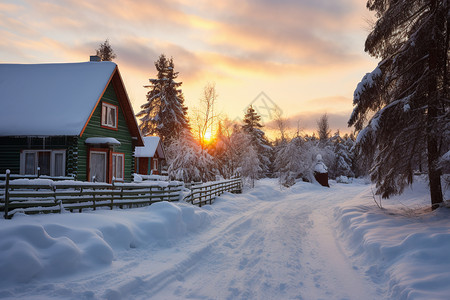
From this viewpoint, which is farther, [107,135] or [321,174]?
[321,174]

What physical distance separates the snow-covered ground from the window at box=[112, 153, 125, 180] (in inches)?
357

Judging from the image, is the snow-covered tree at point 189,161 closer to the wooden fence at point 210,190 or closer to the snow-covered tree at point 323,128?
the wooden fence at point 210,190

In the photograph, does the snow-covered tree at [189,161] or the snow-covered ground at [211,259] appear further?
the snow-covered tree at [189,161]

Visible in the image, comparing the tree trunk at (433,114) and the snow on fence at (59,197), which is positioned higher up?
the tree trunk at (433,114)

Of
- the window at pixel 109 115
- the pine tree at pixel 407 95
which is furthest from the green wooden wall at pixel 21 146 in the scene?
the pine tree at pixel 407 95

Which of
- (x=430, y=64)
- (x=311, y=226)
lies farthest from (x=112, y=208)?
(x=430, y=64)

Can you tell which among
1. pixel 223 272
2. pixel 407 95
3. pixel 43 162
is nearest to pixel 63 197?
pixel 223 272

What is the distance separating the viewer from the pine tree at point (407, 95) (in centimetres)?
1092

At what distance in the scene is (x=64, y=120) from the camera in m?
15.2

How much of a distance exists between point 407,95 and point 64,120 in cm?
1572

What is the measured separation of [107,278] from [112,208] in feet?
19.3

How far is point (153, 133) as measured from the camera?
156 ft

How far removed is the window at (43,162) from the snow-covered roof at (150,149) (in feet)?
63.2

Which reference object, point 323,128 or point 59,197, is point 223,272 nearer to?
point 59,197
